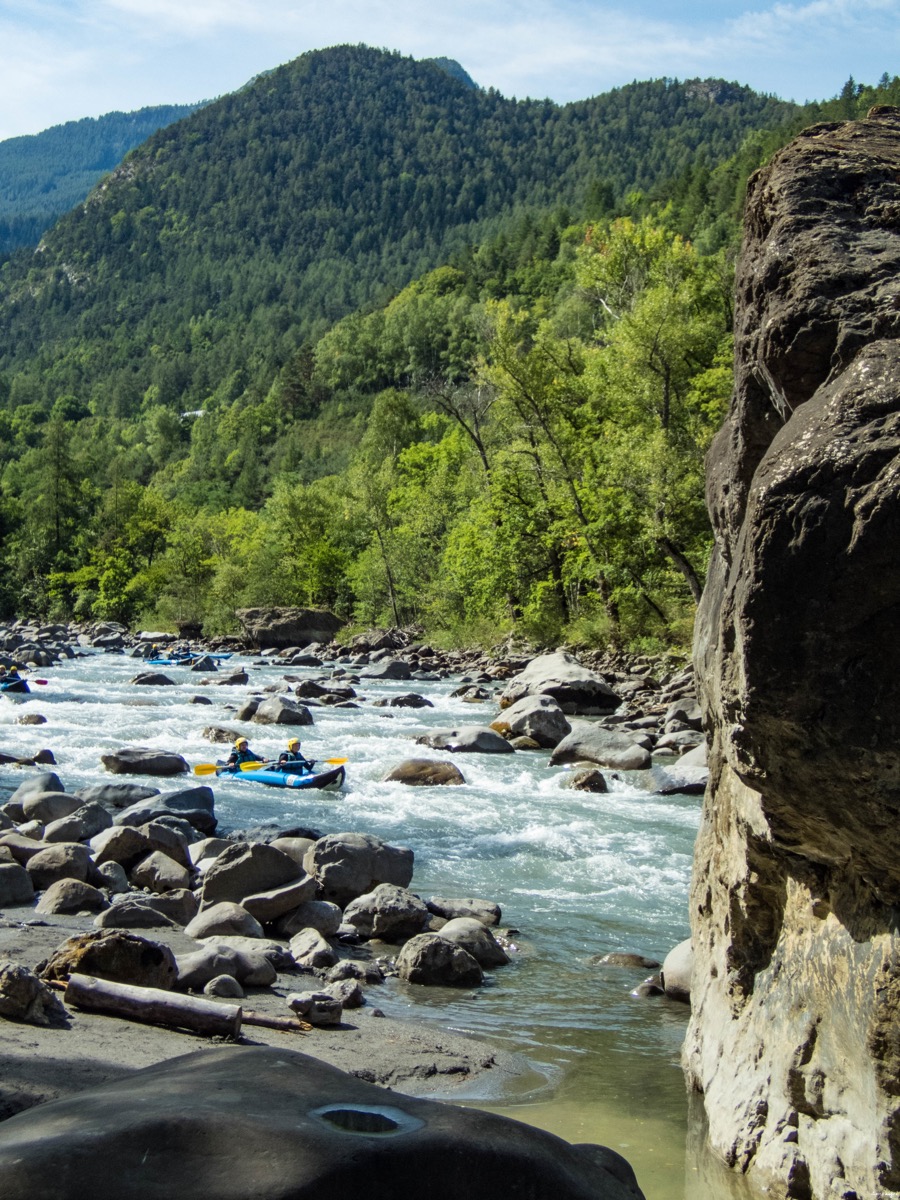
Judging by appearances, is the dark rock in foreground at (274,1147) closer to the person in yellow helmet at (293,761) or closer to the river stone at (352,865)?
the river stone at (352,865)

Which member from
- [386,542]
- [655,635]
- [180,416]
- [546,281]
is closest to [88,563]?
[386,542]

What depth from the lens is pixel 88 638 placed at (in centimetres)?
4897

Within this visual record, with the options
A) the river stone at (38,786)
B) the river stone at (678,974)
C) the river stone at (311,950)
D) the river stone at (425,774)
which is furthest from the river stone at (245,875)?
the river stone at (425,774)

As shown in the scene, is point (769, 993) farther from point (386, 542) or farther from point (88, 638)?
point (88, 638)

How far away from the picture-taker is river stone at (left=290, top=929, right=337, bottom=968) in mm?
7203

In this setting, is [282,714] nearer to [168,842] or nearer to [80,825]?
[80,825]

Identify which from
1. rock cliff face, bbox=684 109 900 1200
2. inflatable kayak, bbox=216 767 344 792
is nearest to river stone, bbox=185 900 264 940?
rock cliff face, bbox=684 109 900 1200

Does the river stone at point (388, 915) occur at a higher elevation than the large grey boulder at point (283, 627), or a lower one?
higher

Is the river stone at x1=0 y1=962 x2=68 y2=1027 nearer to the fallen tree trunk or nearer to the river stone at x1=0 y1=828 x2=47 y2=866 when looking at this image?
the fallen tree trunk

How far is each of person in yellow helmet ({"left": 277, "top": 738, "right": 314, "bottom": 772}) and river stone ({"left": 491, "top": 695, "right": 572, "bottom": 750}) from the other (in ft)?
13.9

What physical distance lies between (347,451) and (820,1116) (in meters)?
89.2

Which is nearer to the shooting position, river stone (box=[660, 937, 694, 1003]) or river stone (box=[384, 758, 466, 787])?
river stone (box=[660, 937, 694, 1003])

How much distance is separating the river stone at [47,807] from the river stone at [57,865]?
206 cm

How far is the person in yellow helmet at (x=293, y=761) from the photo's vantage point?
14273 millimetres
